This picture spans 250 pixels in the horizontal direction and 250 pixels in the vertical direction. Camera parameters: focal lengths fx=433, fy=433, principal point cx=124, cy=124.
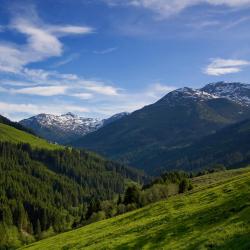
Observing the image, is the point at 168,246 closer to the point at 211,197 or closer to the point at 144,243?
the point at 144,243

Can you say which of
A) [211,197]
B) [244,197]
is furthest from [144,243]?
[211,197]

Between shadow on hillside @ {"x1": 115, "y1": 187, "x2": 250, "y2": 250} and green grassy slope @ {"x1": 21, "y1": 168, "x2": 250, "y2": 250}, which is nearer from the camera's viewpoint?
shadow on hillside @ {"x1": 115, "y1": 187, "x2": 250, "y2": 250}

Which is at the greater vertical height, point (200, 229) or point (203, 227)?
point (203, 227)

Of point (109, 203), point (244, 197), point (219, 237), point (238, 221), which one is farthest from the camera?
point (109, 203)

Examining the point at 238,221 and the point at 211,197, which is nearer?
the point at 238,221

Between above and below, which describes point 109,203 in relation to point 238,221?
below

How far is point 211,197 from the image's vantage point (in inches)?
2247

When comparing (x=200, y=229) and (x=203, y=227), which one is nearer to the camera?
(x=200, y=229)

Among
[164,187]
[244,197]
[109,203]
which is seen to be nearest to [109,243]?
[244,197]

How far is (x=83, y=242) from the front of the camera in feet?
194

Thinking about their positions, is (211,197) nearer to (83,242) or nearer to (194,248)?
(83,242)

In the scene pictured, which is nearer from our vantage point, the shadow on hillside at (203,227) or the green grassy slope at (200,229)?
the shadow on hillside at (203,227)

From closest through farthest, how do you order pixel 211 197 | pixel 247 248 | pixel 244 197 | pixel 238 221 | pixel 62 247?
pixel 247 248
pixel 238 221
pixel 244 197
pixel 211 197
pixel 62 247

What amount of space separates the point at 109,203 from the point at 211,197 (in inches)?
3728
